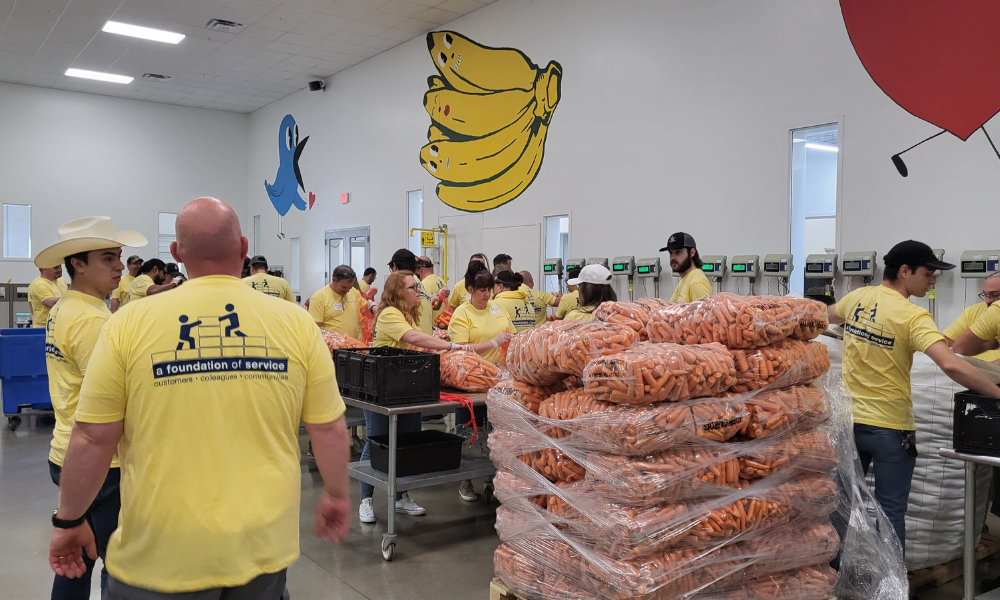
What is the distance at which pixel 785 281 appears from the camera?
605cm

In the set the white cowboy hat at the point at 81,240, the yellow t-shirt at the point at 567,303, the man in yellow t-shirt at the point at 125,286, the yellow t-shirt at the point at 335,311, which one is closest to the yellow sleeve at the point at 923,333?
the white cowboy hat at the point at 81,240

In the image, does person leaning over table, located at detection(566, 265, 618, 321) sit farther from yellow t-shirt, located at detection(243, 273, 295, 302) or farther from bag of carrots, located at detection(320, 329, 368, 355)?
yellow t-shirt, located at detection(243, 273, 295, 302)

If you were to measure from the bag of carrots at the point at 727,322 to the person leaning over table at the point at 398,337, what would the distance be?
7.02 feet

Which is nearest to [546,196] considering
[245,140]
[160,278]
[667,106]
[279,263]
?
[667,106]

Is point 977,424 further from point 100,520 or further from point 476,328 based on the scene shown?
point 100,520

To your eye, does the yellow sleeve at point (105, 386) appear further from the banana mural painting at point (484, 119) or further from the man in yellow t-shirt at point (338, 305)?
the banana mural painting at point (484, 119)

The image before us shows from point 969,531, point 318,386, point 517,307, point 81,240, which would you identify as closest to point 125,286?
point 517,307

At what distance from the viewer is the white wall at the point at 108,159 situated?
13.2m

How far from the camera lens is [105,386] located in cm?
166

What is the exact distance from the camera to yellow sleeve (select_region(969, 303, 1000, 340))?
4.14 meters

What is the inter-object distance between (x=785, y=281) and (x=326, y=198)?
8.85 metres

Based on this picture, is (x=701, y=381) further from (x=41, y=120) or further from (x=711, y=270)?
(x=41, y=120)

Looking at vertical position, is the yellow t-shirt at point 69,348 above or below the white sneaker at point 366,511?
above

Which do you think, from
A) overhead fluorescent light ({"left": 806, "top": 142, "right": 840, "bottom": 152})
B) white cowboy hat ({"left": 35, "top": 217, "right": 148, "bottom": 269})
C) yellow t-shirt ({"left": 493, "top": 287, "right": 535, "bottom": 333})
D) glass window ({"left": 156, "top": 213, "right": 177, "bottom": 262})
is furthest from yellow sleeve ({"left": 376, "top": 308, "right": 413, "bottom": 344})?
glass window ({"left": 156, "top": 213, "right": 177, "bottom": 262})
